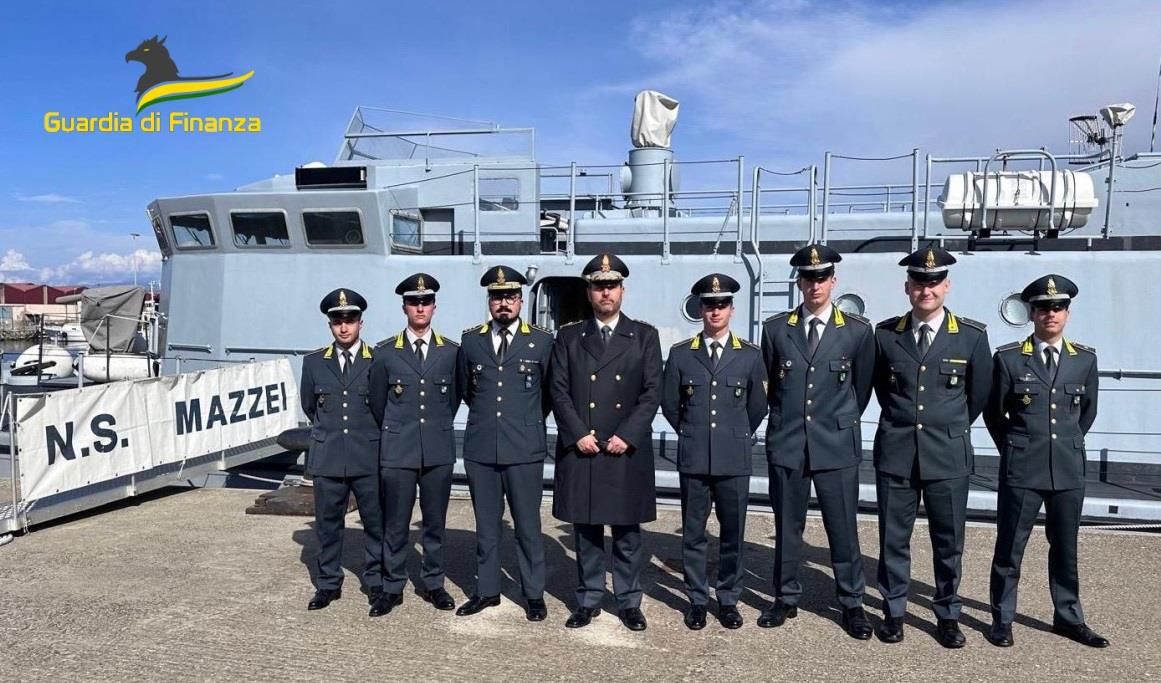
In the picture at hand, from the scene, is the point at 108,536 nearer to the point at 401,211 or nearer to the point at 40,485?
the point at 40,485

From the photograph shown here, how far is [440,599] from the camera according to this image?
13.2 feet

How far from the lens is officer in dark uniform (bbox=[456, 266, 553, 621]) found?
389 cm

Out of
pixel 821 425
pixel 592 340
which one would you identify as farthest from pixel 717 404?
pixel 592 340

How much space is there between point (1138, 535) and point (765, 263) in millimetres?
3351

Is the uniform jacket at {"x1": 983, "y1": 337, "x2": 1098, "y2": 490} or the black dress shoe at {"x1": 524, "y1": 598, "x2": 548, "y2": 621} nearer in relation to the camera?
the uniform jacket at {"x1": 983, "y1": 337, "x2": 1098, "y2": 490}

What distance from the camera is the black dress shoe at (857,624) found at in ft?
11.9

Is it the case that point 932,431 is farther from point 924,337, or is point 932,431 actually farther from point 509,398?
point 509,398

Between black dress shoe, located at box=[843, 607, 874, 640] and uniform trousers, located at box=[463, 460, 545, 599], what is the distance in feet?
4.80

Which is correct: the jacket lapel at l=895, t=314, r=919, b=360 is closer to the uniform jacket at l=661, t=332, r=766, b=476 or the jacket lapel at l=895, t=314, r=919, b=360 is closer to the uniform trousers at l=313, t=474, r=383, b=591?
the uniform jacket at l=661, t=332, r=766, b=476

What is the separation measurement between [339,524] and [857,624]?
8.58 feet

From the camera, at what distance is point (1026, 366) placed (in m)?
3.56

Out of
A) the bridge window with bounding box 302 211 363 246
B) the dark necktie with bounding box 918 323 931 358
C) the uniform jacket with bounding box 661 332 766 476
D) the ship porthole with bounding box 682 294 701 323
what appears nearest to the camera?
the dark necktie with bounding box 918 323 931 358

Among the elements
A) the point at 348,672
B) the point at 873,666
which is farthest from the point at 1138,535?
the point at 348,672

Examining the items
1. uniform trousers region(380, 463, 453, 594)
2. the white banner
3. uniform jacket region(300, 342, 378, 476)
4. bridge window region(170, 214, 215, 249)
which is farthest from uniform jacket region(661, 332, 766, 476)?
A: bridge window region(170, 214, 215, 249)
